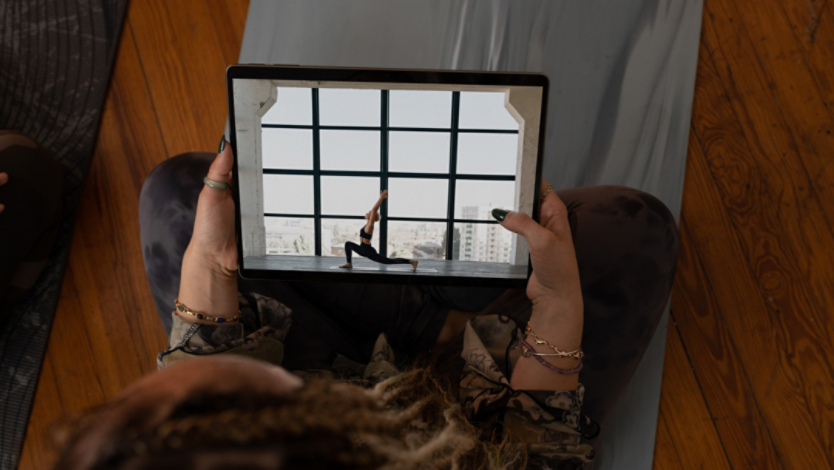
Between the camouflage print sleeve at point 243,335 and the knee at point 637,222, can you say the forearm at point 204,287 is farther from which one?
the knee at point 637,222

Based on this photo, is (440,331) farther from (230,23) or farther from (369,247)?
(230,23)

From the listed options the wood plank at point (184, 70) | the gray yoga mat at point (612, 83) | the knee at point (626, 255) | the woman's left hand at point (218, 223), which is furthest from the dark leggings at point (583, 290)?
the wood plank at point (184, 70)

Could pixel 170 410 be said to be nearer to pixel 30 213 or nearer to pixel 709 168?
pixel 30 213

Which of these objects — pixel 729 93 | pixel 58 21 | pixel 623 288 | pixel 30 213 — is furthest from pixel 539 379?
pixel 58 21

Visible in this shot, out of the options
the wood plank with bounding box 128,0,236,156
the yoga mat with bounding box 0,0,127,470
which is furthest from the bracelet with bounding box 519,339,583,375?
the yoga mat with bounding box 0,0,127,470

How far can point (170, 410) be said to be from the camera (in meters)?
0.28

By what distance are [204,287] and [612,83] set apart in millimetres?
860

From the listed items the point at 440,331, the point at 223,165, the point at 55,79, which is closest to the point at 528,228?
the point at 440,331

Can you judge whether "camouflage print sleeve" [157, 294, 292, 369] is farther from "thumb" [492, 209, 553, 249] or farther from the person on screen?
"thumb" [492, 209, 553, 249]

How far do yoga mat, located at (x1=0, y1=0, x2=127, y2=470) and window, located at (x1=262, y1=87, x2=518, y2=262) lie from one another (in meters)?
0.75

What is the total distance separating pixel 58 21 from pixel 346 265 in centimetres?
101

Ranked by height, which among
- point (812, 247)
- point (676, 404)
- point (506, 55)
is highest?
point (506, 55)

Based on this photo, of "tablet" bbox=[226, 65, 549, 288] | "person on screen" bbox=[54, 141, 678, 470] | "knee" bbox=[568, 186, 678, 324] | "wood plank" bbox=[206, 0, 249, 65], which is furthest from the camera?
"wood plank" bbox=[206, 0, 249, 65]

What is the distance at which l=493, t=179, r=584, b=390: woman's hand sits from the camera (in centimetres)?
63
